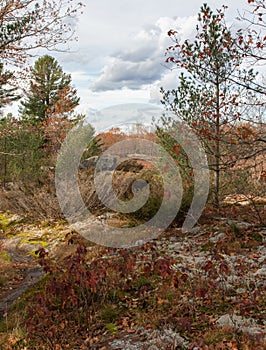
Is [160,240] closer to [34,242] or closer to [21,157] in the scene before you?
[34,242]

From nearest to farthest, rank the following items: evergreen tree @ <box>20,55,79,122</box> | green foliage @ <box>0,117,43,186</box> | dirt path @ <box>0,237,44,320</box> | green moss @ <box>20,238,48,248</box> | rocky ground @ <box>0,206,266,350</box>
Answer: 1. rocky ground @ <box>0,206,266,350</box>
2. dirt path @ <box>0,237,44,320</box>
3. green moss @ <box>20,238,48,248</box>
4. green foliage @ <box>0,117,43,186</box>
5. evergreen tree @ <box>20,55,79,122</box>

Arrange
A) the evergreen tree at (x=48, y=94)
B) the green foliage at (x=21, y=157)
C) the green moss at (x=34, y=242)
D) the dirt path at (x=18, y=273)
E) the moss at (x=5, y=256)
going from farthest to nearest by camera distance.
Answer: the evergreen tree at (x=48, y=94), the green foliage at (x=21, y=157), the green moss at (x=34, y=242), the moss at (x=5, y=256), the dirt path at (x=18, y=273)

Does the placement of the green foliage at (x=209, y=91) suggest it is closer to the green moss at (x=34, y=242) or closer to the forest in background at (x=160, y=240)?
the forest in background at (x=160, y=240)

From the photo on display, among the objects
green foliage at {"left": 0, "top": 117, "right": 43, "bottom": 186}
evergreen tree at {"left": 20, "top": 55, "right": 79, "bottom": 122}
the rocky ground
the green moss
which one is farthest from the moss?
evergreen tree at {"left": 20, "top": 55, "right": 79, "bottom": 122}

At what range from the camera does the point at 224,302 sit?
368cm

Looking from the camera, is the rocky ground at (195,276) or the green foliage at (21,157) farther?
the green foliage at (21,157)

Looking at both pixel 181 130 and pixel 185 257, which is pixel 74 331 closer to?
pixel 185 257

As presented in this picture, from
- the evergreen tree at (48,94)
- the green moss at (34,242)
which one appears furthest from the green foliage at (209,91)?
the evergreen tree at (48,94)

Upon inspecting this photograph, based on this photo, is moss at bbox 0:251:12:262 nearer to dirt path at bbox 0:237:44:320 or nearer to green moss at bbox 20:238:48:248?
dirt path at bbox 0:237:44:320

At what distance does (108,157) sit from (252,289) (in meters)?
8.33

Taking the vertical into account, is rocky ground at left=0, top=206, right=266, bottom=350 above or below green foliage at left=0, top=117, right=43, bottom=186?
below

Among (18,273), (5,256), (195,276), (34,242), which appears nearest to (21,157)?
(34,242)

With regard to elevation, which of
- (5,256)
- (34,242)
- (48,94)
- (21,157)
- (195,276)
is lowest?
(5,256)

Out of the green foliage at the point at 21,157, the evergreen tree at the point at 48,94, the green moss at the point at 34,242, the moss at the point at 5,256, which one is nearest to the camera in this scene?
the moss at the point at 5,256
